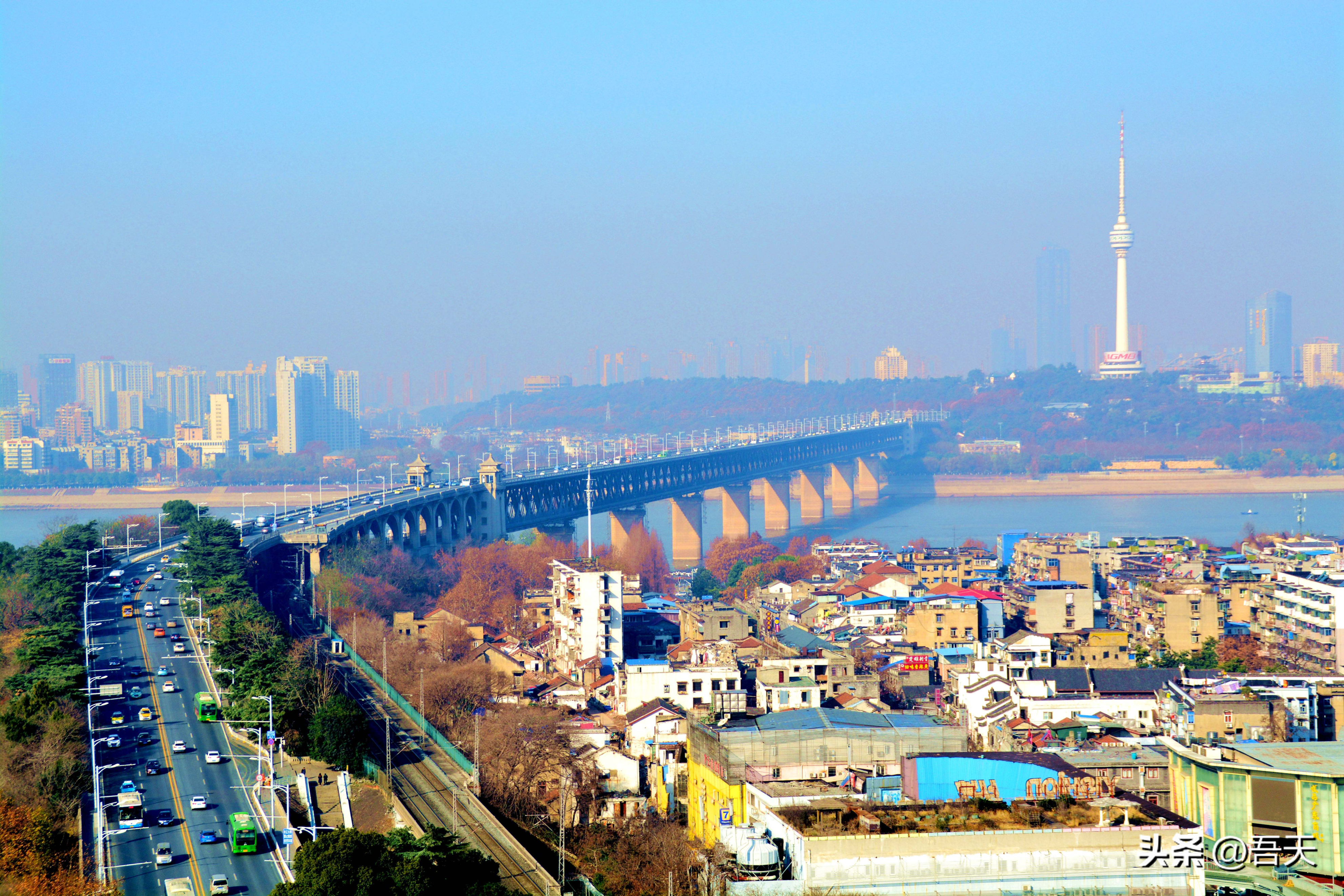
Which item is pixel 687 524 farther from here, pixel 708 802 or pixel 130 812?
pixel 130 812

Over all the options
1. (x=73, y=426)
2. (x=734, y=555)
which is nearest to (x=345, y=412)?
(x=73, y=426)

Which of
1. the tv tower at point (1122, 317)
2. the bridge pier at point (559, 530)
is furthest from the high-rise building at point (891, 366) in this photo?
the bridge pier at point (559, 530)

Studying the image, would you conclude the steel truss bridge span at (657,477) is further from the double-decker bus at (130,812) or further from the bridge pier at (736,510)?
the double-decker bus at (130,812)

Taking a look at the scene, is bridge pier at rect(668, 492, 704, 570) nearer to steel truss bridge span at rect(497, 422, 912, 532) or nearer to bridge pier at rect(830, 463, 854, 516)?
steel truss bridge span at rect(497, 422, 912, 532)

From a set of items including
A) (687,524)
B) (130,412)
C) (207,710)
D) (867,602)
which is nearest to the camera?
(207,710)

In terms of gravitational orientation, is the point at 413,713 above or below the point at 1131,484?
above

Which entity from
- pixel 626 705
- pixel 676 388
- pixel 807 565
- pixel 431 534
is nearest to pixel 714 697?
pixel 626 705
